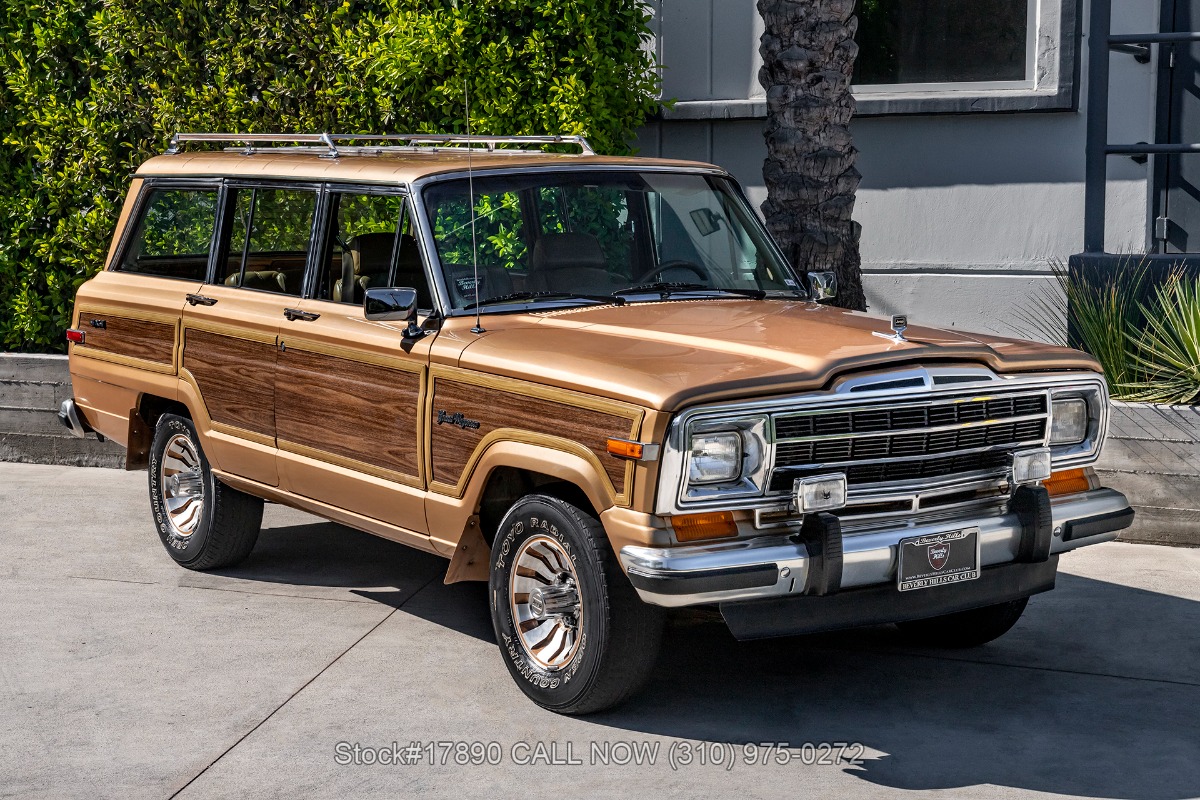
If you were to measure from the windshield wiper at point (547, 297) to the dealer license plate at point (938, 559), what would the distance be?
5.44 ft

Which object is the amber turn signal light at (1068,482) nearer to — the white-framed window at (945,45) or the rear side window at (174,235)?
the rear side window at (174,235)

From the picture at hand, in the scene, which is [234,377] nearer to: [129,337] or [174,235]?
[129,337]

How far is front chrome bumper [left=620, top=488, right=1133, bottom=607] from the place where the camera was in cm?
465

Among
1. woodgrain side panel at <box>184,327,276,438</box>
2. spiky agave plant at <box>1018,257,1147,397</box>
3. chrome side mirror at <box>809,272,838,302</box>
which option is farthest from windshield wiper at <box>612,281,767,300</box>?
spiky agave plant at <box>1018,257,1147,397</box>

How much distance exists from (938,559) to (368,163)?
9.70 ft

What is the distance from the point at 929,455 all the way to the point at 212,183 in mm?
3901

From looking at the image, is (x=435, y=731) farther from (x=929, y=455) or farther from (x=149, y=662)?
(x=929, y=455)

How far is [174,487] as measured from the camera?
7547mm

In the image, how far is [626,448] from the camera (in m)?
4.74

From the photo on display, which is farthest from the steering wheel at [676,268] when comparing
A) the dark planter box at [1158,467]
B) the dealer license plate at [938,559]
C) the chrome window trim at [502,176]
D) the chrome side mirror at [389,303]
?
the dark planter box at [1158,467]

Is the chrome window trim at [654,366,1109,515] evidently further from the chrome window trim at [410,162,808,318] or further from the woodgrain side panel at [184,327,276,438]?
the woodgrain side panel at [184,327,276,438]

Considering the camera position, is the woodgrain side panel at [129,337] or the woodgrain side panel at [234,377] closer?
the woodgrain side panel at [234,377]

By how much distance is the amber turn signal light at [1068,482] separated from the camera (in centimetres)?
559

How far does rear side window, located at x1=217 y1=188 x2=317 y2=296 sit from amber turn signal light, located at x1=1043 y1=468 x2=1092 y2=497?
10.6 feet
